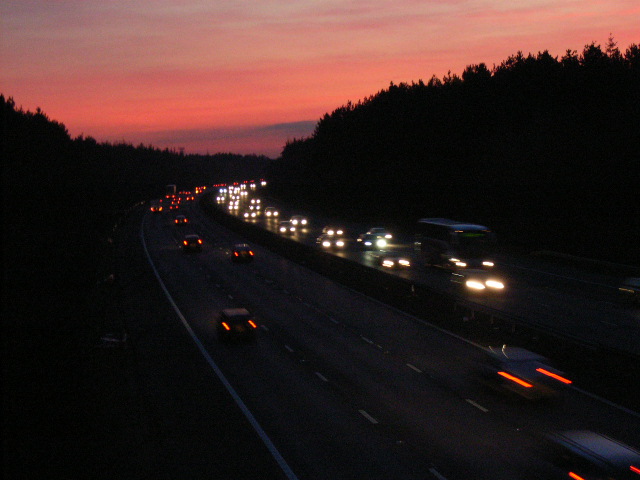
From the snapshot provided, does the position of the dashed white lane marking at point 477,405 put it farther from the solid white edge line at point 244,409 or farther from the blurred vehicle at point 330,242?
the blurred vehicle at point 330,242

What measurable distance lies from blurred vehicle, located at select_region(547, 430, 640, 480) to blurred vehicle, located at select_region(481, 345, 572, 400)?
593cm

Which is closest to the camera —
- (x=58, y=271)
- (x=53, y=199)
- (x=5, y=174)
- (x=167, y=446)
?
(x=167, y=446)

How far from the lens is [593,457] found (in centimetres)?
1352

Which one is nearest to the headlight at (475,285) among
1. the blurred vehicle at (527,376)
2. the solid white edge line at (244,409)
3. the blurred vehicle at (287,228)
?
the solid white edge line at (244,409)

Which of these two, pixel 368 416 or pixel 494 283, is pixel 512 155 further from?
pixel 368 416

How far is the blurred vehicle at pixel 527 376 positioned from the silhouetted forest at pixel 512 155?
3464cm

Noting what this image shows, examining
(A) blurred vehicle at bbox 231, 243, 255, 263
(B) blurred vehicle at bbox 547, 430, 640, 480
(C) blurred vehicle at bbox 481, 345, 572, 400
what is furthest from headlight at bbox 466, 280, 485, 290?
(B) blurred vehicle at bbox 547, 430, 640, 480

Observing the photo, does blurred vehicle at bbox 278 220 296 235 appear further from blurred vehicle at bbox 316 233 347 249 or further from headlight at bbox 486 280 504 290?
headlight at bbox 486 280 504 290

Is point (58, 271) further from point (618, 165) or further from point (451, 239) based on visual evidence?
point (618, 165)

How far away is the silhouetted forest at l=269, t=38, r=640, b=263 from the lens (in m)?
69.6

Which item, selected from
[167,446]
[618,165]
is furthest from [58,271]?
[618,165]

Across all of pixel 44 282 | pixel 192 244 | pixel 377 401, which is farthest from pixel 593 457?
pixel 192 244

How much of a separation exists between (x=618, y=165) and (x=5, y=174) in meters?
64.6

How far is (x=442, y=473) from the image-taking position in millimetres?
16703
